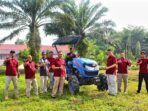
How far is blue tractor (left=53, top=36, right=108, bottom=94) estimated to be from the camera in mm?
12727

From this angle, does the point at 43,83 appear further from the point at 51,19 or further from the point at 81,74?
the point at 51,19

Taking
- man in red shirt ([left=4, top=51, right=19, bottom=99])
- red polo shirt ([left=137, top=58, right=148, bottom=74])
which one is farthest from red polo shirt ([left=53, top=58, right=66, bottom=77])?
red polo shirt ([left=137, top=58, right=148, bottom=74])

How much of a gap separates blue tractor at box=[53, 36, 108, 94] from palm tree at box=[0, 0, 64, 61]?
49.0 ft

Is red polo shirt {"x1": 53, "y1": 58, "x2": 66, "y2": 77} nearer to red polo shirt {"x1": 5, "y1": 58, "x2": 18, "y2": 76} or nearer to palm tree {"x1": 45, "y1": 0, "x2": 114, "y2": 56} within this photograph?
red polo shirt {"x1": 5, "y1": 58, "x2": 18, "y2": 76}

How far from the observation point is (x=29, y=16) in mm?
30156

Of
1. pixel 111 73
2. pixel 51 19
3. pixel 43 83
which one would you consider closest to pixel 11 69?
pixel 43 83

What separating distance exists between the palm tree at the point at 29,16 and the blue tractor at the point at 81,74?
1493 centimetres

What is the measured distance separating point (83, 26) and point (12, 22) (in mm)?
7456

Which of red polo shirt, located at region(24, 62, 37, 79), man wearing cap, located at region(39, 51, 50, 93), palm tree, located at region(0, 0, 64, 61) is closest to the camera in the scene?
red polo shirt, located at region(24, 62, 37, 79)

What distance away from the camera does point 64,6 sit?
31.3 meters

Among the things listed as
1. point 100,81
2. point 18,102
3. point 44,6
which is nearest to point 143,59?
point 100,81

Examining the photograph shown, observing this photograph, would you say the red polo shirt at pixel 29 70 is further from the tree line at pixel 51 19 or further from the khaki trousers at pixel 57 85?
the tree line at pixel 51 19

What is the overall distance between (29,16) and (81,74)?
59.2 ft

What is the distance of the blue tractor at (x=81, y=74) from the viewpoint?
12727mm
